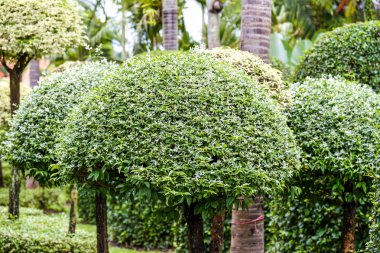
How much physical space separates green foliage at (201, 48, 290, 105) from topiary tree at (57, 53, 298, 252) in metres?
0.70

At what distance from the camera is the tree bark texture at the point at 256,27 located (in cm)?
743

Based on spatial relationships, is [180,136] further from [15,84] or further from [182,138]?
[15,84]

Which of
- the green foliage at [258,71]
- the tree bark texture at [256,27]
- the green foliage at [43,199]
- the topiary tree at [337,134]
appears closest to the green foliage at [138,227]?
the green foliage at [43,199]

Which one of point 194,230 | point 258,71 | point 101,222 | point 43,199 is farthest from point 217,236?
point 43,199

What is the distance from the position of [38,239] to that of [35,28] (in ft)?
11.0

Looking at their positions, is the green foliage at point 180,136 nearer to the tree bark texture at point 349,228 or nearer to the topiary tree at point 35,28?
the tree bark texture at point 349,228

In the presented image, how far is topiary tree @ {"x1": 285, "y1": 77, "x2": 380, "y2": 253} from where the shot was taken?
6582mm

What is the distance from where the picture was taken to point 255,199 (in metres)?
7.17

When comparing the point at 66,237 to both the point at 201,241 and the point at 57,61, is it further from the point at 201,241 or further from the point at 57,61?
the point at 57,61

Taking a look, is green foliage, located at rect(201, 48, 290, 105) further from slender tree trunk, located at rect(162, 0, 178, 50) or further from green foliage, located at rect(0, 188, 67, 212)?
green foliage, located at rect(0, 188, 67, 212)

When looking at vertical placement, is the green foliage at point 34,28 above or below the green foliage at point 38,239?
above

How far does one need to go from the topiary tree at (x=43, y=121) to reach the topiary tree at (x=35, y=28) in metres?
1.64

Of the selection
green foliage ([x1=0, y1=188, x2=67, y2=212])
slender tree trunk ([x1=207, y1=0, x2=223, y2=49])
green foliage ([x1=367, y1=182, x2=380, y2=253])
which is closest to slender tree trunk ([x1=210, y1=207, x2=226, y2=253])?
green foliage ([x1=367, y1=182, x2=380, y2=253])

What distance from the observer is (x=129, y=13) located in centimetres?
2395
